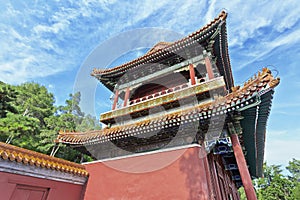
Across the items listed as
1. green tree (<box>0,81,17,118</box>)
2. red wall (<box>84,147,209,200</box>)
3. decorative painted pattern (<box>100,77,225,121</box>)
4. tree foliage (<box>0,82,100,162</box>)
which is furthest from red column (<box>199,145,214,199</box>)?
green tree (<box>0,81,17,118</box>)

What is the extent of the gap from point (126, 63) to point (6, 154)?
613 cm

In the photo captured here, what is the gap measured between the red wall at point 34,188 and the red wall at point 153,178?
52 centimetres

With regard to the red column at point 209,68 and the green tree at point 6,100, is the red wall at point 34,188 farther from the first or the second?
the green tree at point 6,100

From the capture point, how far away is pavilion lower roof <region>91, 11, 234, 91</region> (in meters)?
6.80

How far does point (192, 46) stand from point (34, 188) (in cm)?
756

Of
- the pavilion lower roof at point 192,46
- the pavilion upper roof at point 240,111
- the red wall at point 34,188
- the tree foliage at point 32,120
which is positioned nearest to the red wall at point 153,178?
the red wall at point 34,188

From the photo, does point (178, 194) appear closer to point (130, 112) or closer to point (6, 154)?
point (130, 112)

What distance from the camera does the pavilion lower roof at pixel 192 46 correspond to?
680cm

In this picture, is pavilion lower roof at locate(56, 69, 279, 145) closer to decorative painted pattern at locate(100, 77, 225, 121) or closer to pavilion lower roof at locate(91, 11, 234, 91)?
decorative painted pattern at locate(100, 77, 225, 121)

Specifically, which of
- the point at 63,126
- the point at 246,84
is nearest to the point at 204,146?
the point at 246,84

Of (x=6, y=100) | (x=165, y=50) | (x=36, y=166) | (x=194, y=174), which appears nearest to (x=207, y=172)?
(x=194, y=174)

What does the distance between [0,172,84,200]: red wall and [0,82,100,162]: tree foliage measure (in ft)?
33.4

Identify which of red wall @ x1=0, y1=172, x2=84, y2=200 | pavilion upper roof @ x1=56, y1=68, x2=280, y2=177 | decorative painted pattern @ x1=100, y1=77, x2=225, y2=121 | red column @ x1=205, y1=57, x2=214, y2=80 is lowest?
red wall @ x1=0, y1=172, x2=84, y2=200

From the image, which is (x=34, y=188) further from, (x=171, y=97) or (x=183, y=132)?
(x=171, y=97)
